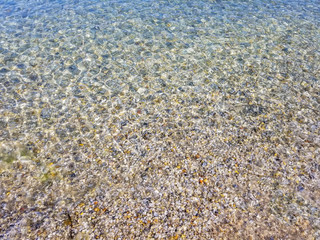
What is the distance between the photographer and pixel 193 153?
21.8 ft

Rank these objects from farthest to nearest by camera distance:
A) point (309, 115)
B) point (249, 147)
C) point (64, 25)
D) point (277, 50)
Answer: point (64, 25)
point (277, 50)
point (309, 115)
point (249, 147)

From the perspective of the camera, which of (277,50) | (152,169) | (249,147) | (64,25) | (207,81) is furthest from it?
(64,25)

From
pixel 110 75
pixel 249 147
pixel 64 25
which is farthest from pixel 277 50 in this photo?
pixel 64 25

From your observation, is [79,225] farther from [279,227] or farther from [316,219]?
[316,219]

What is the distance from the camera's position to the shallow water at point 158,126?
5375mm

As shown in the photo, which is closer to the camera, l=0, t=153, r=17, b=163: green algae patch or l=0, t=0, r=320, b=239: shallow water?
l=0, t=0, r=320, b=239: shallow water

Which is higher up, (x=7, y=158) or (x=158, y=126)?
(x=7, y=158)

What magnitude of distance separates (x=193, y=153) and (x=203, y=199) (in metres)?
1.29

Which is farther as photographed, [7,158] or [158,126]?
[158,126]

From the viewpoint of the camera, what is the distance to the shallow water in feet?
17.6

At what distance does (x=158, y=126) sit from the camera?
744 centimetres

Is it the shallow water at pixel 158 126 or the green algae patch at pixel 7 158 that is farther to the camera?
the green algae patch at pixel 7 158

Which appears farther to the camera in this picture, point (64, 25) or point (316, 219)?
point (64, 25)

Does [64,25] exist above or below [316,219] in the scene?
above
